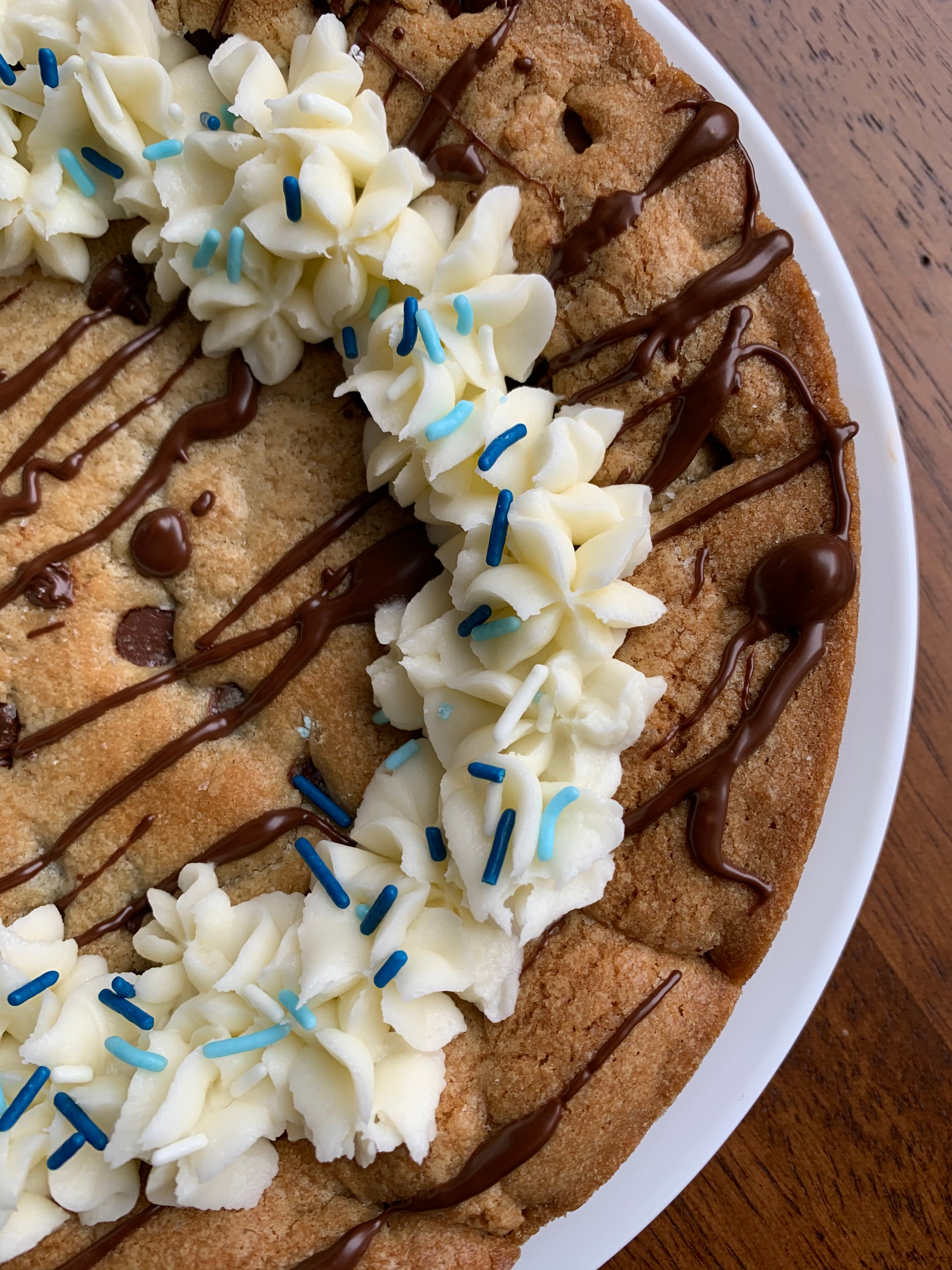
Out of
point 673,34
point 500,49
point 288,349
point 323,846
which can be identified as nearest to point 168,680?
point 323,846

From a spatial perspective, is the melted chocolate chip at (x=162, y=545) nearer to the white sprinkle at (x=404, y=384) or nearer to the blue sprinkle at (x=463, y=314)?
the white sprinkle at (x=404, y=384)

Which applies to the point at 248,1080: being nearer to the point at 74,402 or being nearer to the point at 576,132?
the point at 74,402

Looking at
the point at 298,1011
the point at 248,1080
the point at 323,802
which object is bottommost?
the point at 248,1080

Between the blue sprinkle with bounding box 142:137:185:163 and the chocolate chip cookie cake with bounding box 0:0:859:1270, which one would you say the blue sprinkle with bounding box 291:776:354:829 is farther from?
the blue sprinkle with bounding box 142:137:185:163

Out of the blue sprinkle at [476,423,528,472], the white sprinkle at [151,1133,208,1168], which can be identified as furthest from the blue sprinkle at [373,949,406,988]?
the blue sprinkle at [476,423,528,472]

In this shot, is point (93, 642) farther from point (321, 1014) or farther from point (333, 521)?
point (321, 1014)

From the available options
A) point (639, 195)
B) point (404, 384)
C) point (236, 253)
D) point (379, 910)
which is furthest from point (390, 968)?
point (639, 195)
